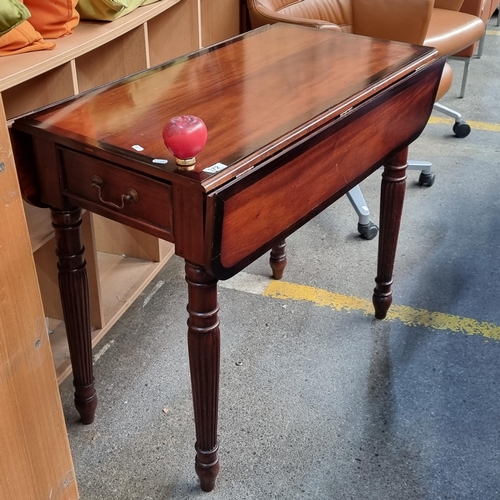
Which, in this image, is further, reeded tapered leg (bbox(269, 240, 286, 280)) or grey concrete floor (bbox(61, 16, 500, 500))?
reeded tapered leg (bbox(269, 240, 286, 280))

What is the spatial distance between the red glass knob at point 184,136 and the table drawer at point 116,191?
0.30 feet

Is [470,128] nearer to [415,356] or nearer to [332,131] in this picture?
[415,356]

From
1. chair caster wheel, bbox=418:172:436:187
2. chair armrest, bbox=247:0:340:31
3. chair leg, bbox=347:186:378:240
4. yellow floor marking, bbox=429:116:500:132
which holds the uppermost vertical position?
chair armrest, bbox=247:0:340:31

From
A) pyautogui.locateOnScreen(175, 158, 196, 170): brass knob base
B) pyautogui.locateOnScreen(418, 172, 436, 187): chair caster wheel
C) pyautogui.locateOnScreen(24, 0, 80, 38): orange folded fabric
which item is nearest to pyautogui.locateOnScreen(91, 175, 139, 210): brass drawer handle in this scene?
pyautogui.locateOnScreen(175, 158, 196, 170): brass knob base

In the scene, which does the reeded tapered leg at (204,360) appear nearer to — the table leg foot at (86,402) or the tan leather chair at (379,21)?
the table leg foot at (86,402)

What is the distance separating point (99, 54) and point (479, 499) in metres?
1.66

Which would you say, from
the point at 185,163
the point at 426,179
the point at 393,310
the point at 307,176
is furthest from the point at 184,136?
the point at 426,179

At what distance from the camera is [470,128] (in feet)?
12.2

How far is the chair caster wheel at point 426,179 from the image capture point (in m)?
3.13

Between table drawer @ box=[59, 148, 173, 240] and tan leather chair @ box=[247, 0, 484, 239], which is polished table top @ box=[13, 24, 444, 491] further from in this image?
tan leather chair @ box=[247, 0, 484, 239]

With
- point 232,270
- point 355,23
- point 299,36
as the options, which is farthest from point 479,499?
point 355,23

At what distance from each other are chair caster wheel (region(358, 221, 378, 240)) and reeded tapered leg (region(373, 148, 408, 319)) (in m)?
0.56

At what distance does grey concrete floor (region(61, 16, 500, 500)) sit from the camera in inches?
66.6

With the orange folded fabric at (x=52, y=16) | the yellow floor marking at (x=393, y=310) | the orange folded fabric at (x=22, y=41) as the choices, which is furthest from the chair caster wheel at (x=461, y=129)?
the orange folded fabric at (x=22, y=41)
